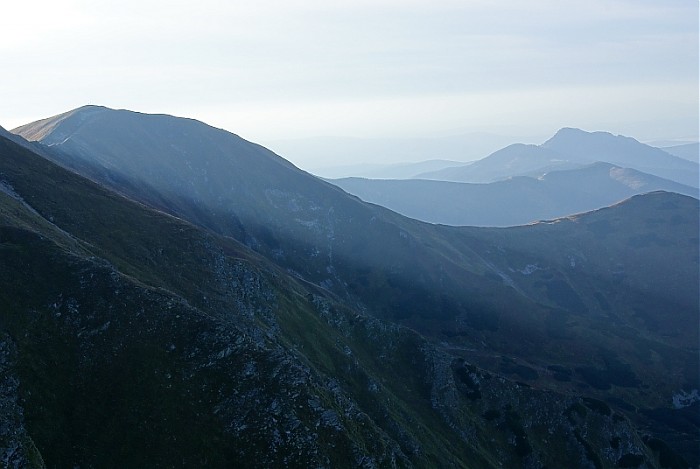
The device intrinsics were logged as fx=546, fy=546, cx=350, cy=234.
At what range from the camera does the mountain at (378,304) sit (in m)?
56.8

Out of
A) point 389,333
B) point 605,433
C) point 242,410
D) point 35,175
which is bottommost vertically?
point 605,433

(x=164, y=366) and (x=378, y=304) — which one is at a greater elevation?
(x=164, y=366)

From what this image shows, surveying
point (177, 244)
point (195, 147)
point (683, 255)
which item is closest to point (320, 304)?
point (177, 244)

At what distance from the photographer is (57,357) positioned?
39.9 m

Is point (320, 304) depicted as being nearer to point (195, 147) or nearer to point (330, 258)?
point (330, 258)

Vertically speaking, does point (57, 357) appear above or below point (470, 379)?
above

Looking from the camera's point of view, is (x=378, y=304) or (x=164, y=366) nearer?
(x=164, y=366)

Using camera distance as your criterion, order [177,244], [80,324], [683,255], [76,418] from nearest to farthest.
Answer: [76,418]
[80,324]
[177,244]
[683,255]

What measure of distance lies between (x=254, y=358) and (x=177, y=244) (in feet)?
102

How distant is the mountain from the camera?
56.8 metres

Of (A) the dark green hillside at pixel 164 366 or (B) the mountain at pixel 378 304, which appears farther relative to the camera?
(B) the mountain at pixel 378 304

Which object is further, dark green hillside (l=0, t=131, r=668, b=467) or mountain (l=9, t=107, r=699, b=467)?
mountain (l=9, t=107, r=699, b=467)

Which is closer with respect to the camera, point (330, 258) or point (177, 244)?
point (177, 244)

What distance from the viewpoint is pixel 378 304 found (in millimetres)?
140250
